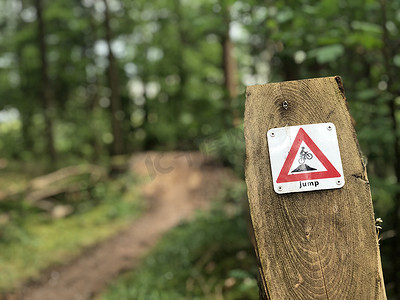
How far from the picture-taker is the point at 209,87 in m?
18.1

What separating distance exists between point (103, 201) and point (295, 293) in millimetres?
9484

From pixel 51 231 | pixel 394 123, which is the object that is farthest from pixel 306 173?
pixel 51 231

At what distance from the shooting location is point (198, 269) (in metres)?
4.89

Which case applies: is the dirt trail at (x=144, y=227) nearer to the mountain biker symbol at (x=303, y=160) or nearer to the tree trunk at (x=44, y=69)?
the mountain biker symbol at (x=303, y=160)

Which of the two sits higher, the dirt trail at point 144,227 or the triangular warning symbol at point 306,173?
the triangular warning symbol at point 306,173

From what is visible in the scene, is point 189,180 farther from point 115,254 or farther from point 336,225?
point 336,225

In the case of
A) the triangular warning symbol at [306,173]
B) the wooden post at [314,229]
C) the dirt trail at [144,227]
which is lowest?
the dirt trail at [144,227]

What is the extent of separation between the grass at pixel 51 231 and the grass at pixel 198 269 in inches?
63.7

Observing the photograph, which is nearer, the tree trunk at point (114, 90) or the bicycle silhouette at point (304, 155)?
the bicycle silhouette at point (304, 155)

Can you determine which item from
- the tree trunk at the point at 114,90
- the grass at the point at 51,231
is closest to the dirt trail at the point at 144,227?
the grass at the point at 51,231

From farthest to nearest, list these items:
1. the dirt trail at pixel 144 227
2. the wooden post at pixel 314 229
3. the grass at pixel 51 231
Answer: the grass at pixel 51 231
the dirt trail at pixel 144 227
the wooden post at pixel 314 229

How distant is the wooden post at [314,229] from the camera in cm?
141

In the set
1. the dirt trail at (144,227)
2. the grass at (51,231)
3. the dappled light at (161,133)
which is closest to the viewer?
the dappled light at (161,133)

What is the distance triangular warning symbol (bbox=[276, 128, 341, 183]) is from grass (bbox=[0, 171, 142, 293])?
17.5ft
